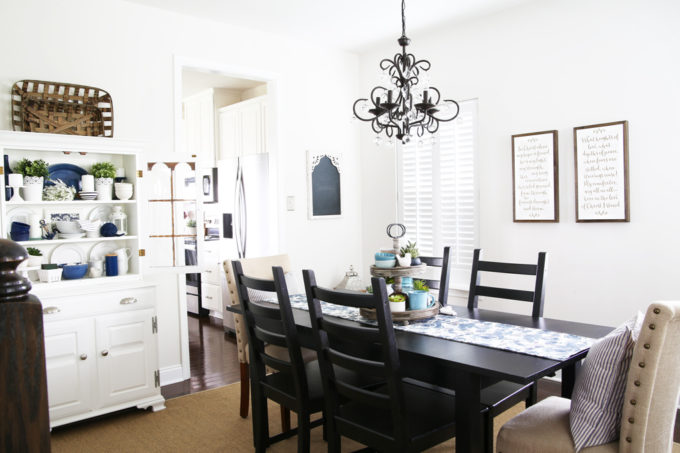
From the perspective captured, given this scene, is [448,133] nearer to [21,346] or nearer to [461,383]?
[461,383]

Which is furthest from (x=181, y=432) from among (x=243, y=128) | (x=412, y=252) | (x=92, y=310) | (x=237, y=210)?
(x=243, y=128)

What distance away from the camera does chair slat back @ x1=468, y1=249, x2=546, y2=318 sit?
279 cm

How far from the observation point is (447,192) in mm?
4492

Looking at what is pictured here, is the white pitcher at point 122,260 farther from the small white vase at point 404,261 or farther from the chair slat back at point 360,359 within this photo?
the small white vase at point 404,261

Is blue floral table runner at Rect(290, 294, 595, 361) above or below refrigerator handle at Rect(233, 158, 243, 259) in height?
below

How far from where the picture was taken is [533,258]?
13.0 feet

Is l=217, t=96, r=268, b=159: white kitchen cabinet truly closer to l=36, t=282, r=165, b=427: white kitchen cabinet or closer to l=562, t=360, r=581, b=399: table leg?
l=36, t=282, r=165, b=427: white kitchen cabinet

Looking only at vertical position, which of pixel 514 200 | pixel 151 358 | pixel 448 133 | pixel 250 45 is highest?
pixel 250 45

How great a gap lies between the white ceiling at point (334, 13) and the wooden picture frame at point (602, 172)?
1193 mm

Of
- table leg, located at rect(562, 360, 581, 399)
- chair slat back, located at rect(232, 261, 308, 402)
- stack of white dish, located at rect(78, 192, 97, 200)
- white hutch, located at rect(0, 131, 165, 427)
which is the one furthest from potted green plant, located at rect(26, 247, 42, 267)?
table leg, located at rect(562, 360, 581, 399)

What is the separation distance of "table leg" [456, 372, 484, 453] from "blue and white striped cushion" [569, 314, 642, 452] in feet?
1.07

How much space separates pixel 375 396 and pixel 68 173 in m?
2.67

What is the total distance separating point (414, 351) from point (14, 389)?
5.02ft

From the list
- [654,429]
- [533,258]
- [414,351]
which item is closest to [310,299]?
[414,351]
